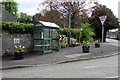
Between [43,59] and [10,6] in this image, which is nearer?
[43,59]

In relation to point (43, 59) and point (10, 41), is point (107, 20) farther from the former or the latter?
point (10, 41)

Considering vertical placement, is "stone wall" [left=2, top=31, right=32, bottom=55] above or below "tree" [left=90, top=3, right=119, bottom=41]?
below

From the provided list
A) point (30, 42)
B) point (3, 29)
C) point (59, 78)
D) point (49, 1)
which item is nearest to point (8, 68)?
point (59, 78)

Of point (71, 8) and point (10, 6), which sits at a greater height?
point (10, 6)

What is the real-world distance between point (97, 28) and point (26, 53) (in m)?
22.0

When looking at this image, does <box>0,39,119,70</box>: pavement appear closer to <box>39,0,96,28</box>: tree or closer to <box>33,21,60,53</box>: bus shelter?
<box>33,21,60,53</box>: bus shelter

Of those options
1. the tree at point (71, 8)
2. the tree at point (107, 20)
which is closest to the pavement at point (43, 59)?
the tree at point (71, 8)

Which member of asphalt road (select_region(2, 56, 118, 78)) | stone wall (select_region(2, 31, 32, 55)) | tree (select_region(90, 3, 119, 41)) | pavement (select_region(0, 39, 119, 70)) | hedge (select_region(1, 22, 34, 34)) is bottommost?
asphalt road (select_region(2, 56, 118, 78))

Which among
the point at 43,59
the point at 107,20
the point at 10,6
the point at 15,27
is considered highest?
the point at 10,6

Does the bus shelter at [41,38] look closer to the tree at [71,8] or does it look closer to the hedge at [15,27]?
the hedge at [15,27]

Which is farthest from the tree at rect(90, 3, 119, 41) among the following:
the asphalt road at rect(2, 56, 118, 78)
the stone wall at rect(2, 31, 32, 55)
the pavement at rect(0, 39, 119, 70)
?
the asphalt road at rect(2, 56, 118, 78)

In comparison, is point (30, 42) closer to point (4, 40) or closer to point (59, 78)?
point (4, 40)

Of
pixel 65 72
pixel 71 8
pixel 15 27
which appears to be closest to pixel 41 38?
pixel 15 27

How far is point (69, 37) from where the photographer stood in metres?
15.5
